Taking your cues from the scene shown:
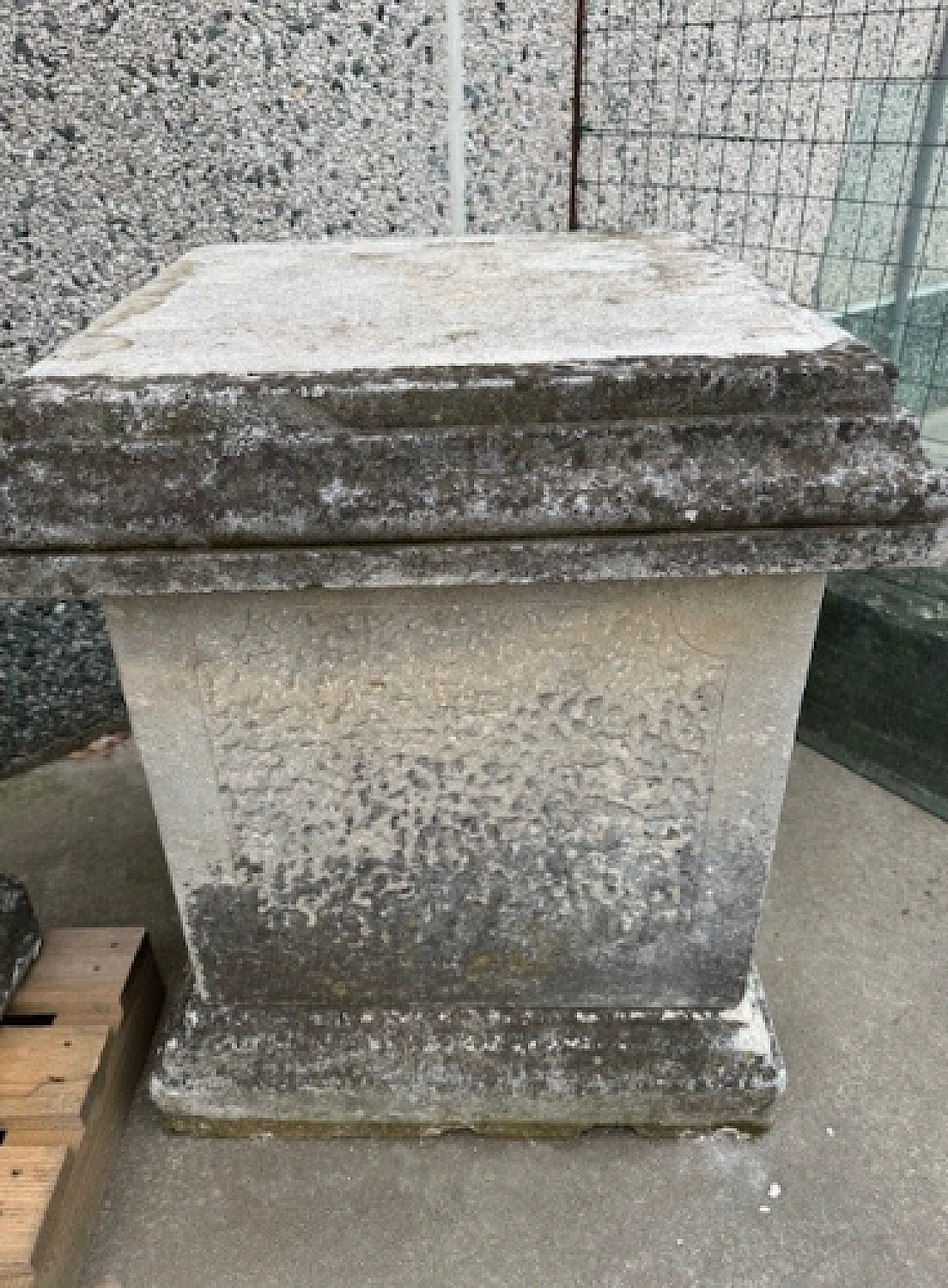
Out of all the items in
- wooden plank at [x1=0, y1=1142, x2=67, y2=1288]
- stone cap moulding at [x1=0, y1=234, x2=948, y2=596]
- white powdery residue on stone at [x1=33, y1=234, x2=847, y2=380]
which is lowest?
wooden plank at [x1=0, y1=1142, x2=67, y2=1288]

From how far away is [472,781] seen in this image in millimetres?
1430

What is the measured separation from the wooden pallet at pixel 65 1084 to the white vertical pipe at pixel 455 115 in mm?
1771

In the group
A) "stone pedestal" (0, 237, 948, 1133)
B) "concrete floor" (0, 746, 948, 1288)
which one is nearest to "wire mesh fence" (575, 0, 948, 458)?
"stone pedestal" (0, 237, 948, 1133)

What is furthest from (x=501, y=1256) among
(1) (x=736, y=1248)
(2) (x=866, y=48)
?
(2) (x=866, y=48)

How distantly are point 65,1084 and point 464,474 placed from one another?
1134 mm

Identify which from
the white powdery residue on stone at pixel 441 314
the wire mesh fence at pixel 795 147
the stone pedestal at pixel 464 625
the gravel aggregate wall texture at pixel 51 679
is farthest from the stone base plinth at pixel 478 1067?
the wire mesh fence at pixel 795 147

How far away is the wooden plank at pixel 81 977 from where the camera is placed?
1.69 metres

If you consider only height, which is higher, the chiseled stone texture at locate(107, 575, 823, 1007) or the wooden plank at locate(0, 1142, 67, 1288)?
the chiseled stone texture at locate(107, 575, 823, 1007)

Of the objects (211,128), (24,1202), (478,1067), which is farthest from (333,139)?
(24,1202)

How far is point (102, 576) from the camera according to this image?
1.14m

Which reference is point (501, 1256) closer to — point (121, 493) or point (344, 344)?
point (121, 493)

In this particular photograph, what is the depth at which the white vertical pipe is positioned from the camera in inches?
97.3

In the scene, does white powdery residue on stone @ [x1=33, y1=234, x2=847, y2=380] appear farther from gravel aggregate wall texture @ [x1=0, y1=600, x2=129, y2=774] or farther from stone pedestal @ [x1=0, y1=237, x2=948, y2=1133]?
gravel aggregate wall texture @ [x1=0, y1=600, x2=129, y2=774]

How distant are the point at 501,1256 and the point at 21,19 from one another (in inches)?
95.2
